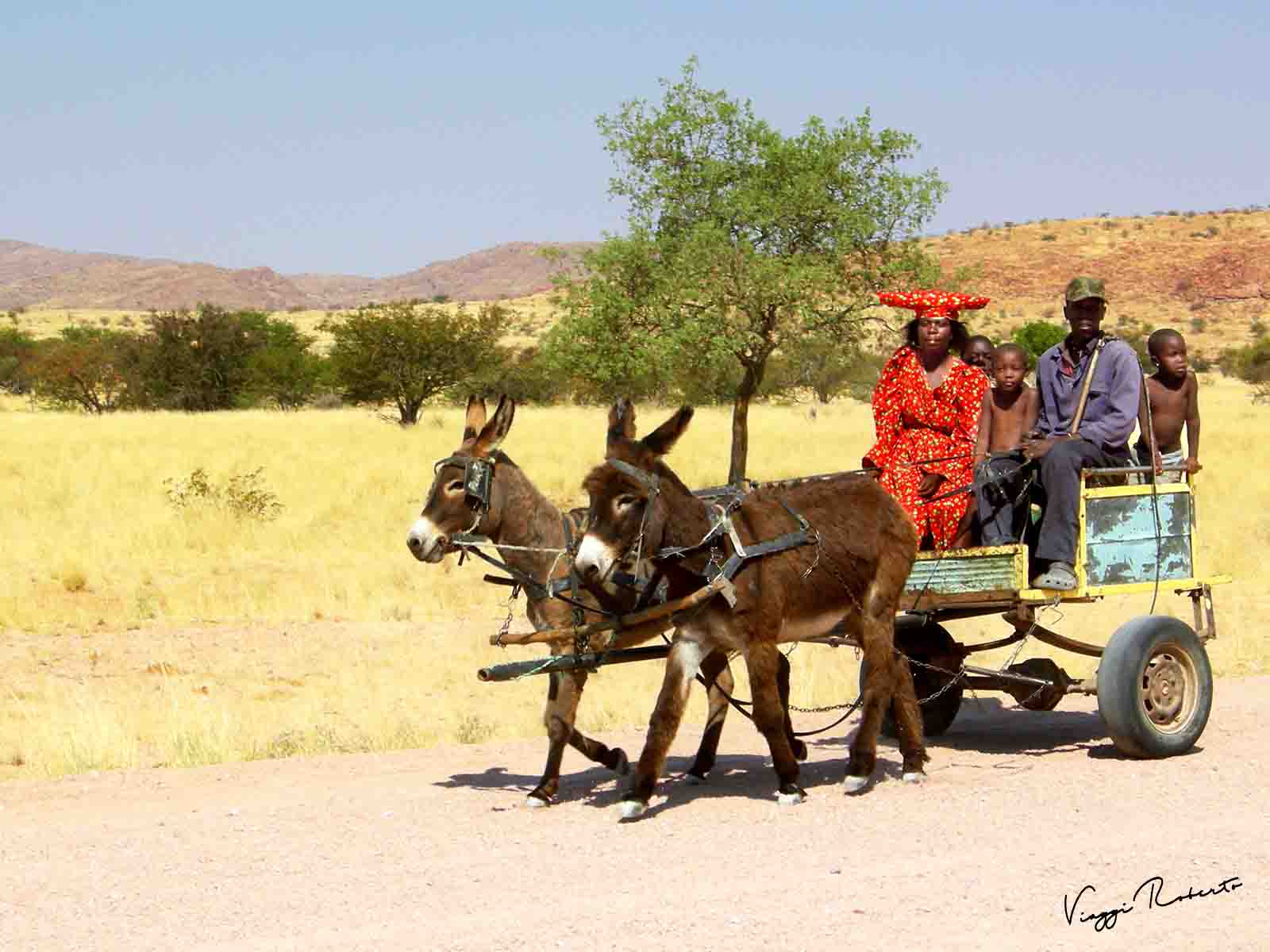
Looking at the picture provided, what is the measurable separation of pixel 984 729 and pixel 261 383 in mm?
41524

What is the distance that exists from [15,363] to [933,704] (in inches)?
2287

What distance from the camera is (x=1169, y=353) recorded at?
9695 mm

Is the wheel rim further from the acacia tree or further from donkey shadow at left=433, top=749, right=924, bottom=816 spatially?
the acacia tree

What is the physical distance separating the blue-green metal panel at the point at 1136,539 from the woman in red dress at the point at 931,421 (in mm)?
792

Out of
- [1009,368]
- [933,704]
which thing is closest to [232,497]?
[933,704]

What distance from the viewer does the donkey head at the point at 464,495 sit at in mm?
7988

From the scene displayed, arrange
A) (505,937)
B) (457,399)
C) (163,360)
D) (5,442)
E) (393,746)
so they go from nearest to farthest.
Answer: (505,937) → (393,746) → (5,442) → (457,399) → (163,360)

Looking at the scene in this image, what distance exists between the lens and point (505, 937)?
17.6 feet

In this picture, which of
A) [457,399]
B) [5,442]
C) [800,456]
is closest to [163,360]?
[457,399]

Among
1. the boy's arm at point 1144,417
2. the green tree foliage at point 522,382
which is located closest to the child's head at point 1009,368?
the boy's arm at point 1144,417

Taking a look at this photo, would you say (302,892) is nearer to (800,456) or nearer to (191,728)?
(191,728)

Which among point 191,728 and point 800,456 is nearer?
→ point 191,728

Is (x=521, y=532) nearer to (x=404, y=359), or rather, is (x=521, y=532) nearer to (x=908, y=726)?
(x=908, y=726)

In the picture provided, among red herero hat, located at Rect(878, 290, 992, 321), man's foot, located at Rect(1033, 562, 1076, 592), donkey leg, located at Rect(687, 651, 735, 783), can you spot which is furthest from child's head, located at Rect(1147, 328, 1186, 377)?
donkey leg, located at Rect(687, 651, 735, 783)
